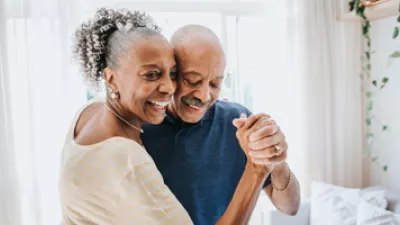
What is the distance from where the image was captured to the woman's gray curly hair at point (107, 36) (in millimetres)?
561

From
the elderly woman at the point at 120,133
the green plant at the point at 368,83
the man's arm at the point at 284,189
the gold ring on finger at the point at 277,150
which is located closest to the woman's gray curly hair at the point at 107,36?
the elderly woman at the point at 120,133

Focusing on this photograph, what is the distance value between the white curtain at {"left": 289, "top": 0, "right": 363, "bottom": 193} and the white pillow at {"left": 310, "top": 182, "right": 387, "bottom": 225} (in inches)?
13.1

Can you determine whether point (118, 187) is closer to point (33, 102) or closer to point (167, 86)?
point (167, 86)

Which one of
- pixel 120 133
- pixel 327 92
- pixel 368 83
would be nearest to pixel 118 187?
pixel 120 133

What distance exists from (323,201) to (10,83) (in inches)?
79.9

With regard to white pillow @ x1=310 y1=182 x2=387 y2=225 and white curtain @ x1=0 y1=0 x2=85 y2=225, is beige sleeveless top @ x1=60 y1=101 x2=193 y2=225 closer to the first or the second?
white curtain @ x1=0 y1=0 x2=85 y2=225

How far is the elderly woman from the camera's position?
1.72 feet

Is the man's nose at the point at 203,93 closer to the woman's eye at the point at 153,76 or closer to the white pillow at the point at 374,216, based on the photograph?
the woman's eye at the point at 153,76

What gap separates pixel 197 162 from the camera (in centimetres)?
74

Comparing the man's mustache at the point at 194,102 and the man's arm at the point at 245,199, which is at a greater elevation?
the man's mustache at the point at 194,102

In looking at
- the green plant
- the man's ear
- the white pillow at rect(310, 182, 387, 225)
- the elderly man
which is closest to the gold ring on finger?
the elderly man

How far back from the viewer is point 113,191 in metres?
0.53

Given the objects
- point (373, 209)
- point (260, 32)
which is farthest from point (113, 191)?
point (260, 32)

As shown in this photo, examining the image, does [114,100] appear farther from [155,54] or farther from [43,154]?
[43,154]
